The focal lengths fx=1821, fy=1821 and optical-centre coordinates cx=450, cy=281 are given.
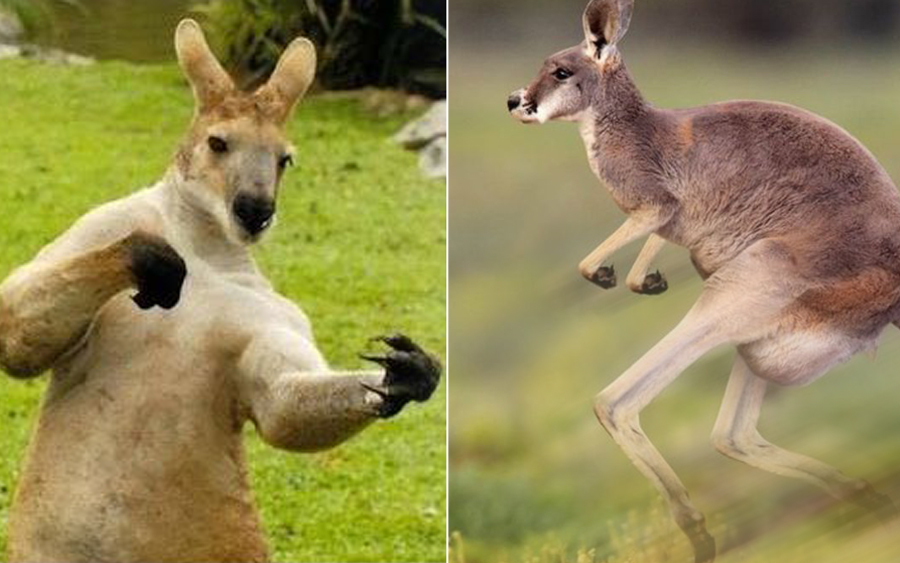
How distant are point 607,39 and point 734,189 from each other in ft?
1.64

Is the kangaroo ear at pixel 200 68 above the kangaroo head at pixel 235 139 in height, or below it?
above

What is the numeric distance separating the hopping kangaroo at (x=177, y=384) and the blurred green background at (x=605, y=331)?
3.07 ft

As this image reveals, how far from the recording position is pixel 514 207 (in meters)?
4.80

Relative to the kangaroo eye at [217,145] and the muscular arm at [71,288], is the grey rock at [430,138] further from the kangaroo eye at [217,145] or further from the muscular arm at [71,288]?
the muscular arm at [71,288]

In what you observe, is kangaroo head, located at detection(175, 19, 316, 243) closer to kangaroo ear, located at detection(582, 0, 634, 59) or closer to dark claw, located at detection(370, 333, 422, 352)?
dark claw, located at detection(370, 333, 422, 352)

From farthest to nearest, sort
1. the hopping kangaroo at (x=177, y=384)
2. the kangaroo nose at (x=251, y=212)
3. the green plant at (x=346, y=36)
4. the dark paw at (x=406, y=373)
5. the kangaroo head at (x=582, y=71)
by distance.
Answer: the kangaroo head at (x=582, y=71), the green plant at (x=346, y=36), the kangaroo nose at (x=251, y=212), the hopping kangaroo at (x=177, y=384), the dark paw at (x=406, y=373)

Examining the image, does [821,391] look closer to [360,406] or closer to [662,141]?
[662,141]

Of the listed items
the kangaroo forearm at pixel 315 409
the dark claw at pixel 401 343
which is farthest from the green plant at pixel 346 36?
the dark claw at pixel 401 343

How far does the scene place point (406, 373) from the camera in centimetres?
353

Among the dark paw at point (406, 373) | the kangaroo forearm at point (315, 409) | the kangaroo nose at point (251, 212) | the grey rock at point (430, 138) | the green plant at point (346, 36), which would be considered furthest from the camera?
the grey rock at point (430, 138)

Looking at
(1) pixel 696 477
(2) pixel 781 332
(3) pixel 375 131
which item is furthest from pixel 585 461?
(3) pixel 375 131

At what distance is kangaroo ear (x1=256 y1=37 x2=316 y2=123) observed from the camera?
406cm

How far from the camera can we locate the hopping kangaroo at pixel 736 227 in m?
4.56

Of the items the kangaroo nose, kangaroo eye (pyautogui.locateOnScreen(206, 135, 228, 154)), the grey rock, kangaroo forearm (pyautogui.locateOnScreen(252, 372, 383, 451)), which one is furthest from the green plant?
kangaroo forearm (pyautogui.locateOnScreen(252, 372, 383, 451))
